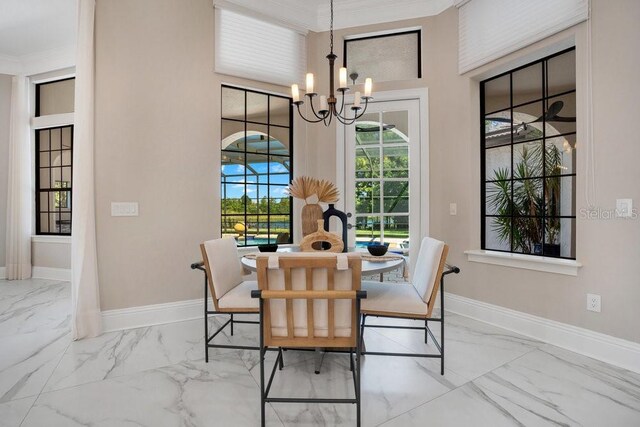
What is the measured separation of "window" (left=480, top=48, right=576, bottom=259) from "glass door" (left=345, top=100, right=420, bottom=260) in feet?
2.22

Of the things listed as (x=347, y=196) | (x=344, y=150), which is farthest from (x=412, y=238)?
(x=344, y=150)

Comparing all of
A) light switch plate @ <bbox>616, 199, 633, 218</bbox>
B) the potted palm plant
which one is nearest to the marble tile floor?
the potted palm plant

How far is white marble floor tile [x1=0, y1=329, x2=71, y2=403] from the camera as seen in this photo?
194cm

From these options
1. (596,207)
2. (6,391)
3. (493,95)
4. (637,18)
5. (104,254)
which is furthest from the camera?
(493,95)

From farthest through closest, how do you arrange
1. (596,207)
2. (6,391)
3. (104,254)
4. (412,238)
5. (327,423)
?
1. (412,238)
2. (104,254)
3. (596,207)
4. (6,391)
5. (327,423)

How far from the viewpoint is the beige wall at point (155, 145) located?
283 cm

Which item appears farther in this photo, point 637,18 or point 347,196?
point 347,196

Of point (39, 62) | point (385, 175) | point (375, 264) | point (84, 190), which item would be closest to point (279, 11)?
point (385, 175)

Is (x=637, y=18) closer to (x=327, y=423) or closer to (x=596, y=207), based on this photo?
(x=596, y=207)

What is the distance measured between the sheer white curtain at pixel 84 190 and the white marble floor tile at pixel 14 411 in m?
0.89

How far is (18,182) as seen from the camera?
4793 millimetres

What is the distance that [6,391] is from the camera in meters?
1.90

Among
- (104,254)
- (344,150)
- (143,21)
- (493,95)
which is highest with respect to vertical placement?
(143,21)

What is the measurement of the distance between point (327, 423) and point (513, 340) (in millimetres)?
1782
